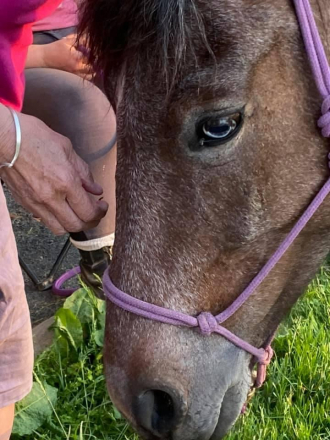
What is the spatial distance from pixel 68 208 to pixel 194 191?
481mm

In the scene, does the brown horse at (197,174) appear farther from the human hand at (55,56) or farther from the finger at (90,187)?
the human hand at (55,56)

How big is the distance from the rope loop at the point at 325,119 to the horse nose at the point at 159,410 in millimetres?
678

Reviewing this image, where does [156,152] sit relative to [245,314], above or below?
above

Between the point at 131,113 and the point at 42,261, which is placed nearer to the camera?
the point at 131,113

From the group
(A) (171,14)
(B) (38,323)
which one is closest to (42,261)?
(B) (38,323)

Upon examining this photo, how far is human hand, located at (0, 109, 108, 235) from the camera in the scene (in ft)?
5.73

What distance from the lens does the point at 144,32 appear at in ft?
4.89

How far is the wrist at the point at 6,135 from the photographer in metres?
1.69

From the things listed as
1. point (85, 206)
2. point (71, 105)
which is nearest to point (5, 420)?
point (85, 206)

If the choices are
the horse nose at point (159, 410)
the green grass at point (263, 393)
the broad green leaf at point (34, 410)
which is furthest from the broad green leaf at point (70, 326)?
the horse nose at point (159, 410)

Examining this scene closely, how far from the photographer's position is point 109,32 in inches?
61.9

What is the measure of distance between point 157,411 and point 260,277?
396 mm

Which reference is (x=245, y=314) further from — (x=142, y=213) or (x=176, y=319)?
(x=142, y=213)

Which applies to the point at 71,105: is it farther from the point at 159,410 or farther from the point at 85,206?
the point at 159,410
